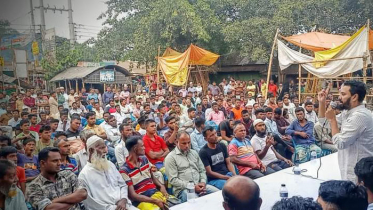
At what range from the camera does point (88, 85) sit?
65.4 feet

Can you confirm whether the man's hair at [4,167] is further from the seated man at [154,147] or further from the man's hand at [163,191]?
the seated man at [154,147]

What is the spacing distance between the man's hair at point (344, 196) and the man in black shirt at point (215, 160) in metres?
2.33

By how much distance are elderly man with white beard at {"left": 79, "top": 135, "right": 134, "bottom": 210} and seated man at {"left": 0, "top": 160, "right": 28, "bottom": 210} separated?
672mm

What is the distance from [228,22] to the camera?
16.6m

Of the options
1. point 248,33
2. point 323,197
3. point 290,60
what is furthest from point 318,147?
point 248,33

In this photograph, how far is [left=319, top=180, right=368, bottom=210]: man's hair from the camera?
1887 mm

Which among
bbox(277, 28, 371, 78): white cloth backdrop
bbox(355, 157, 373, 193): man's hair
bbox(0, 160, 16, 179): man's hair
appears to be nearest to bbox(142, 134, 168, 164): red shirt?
bbox(0, 160, 16, 179): man's hair

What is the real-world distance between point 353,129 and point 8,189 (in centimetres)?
311

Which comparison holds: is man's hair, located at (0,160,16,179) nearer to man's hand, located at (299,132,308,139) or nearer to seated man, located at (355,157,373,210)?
seated man, located at (355,157,373,210)

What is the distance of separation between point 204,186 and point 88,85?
17.5 meters

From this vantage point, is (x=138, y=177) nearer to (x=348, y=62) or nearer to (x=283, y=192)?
(x=283, y=192)

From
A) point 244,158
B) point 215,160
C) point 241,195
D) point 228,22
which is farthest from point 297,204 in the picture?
point 228,22

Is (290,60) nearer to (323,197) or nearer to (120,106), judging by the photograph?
(120,106)

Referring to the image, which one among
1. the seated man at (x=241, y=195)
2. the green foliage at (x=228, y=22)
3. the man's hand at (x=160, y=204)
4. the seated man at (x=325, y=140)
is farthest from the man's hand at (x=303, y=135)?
the green foliage at (x=228, y=22)
